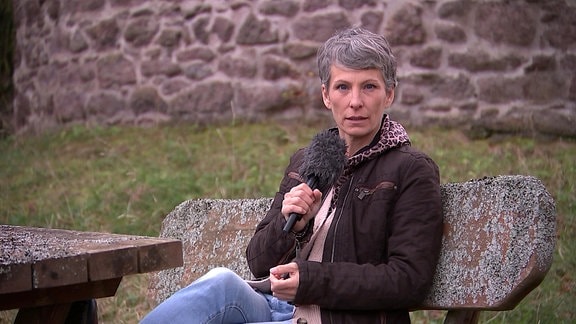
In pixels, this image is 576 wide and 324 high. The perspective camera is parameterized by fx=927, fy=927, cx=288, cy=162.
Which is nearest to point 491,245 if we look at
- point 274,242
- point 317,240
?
point 317,240

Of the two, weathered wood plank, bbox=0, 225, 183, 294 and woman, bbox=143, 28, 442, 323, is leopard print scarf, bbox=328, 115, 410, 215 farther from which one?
weathered wood plank, bbox=0, 225, 183, 294

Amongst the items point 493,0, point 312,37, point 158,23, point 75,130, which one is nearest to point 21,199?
point 75,130

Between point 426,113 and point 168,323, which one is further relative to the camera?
point 426,113

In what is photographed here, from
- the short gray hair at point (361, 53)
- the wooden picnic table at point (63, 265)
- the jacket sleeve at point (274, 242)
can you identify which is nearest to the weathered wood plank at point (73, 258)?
the wooden picnic table at point (63, 265)

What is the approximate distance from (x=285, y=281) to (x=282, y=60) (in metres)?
4.66

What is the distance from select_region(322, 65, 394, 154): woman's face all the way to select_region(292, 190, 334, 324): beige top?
239mm

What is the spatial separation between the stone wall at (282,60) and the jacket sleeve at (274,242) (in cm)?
372

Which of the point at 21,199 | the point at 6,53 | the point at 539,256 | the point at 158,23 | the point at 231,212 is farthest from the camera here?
the point at 6,53

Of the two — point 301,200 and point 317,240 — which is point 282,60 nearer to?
point 317,240

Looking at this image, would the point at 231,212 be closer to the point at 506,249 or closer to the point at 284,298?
the point at 284,298

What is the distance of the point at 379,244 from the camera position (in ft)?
9.67

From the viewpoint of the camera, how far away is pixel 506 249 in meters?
2.81

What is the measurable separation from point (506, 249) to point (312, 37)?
464 cm

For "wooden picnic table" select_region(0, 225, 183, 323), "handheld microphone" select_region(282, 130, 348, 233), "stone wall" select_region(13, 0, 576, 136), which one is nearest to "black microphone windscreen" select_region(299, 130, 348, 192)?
"handheld microphone" select_region(282, 130, 348, 233)
